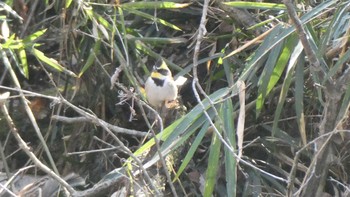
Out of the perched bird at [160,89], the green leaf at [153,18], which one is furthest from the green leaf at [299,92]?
the green leaf at [153,18]

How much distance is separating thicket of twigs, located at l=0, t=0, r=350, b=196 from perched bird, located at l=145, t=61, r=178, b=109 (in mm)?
48

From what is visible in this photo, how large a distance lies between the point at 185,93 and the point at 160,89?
37 cm

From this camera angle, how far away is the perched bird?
2705 millimetres

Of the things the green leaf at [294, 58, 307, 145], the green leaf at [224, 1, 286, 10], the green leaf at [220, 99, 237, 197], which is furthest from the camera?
the green leaf at [224, 1, 286, 10]

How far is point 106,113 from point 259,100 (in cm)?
84

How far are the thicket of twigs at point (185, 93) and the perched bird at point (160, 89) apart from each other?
5 centimetres

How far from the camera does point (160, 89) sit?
2705mm

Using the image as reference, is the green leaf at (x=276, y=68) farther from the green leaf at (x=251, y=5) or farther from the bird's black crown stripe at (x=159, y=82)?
the bird's black crown stripe at (x=159, y=82)

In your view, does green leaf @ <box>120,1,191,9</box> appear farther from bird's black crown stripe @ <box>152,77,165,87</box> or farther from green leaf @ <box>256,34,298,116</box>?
green leaf @ <box>256,34,298,116</box>

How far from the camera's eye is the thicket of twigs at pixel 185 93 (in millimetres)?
2416

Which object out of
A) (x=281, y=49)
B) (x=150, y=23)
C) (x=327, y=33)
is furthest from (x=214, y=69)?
(x=327, y=33)

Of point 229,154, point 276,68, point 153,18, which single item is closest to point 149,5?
point 153,18

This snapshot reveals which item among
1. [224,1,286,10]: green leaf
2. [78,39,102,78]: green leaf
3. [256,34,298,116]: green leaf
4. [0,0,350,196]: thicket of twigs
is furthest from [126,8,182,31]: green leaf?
[256,34,298,116]: green leaf

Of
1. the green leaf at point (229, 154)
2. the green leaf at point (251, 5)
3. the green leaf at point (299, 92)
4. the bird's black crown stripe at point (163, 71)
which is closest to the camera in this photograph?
the green leaf at point (229, 154)
